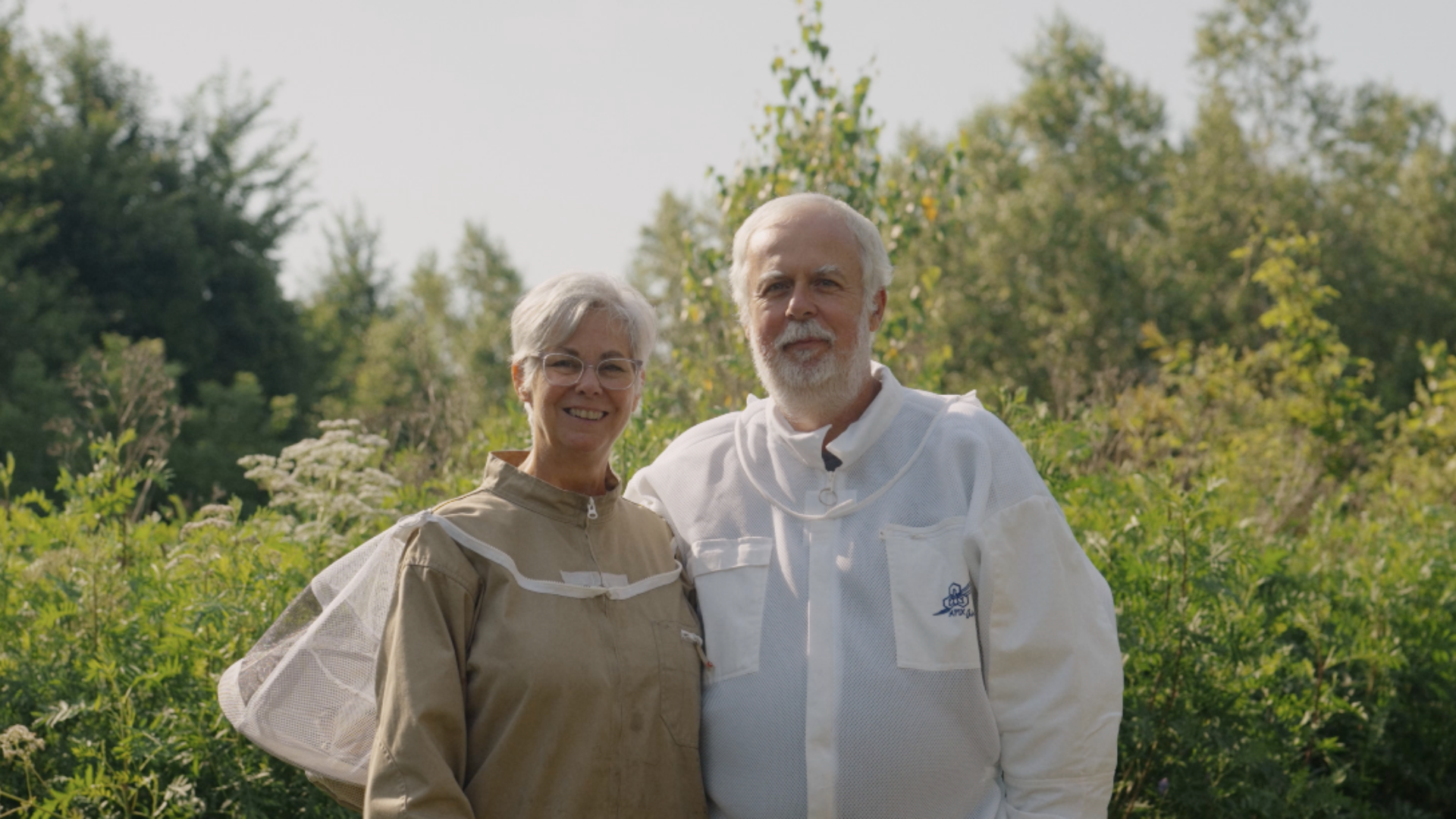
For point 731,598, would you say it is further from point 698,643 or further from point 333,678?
point 333,678

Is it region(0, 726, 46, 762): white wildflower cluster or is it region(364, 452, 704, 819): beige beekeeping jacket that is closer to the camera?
region(364, 452, 704, 819): beige beekeeping jacket

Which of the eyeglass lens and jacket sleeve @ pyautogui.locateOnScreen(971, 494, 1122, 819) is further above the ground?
the eyeglass lens

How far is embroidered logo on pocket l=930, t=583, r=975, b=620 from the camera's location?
8.90 feet

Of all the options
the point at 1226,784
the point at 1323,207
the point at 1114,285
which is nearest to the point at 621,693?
the point at 1226,784

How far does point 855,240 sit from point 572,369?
85 cm

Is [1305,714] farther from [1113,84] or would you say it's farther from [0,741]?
[1113,84]

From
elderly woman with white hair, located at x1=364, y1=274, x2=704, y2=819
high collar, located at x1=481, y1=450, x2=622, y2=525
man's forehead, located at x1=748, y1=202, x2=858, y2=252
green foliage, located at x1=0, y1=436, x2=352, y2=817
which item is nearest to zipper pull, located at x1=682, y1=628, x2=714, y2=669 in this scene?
elderly woman with white hair, located at x1=364, y1=274, x2=704, y2=819

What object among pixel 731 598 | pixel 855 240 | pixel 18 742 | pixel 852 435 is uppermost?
pixel 855 240

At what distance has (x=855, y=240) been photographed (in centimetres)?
305

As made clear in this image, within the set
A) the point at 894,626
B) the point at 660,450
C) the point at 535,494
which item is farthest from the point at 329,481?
the point at 894,626

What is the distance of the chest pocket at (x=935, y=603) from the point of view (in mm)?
2701

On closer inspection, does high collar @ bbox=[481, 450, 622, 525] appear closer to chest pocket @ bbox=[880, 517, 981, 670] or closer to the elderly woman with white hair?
the elderly woman with white hair

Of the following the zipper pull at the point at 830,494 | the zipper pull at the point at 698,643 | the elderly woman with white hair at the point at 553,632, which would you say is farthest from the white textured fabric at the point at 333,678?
the zipper pull at the point at 830,494

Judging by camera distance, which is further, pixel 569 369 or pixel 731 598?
pixel 731 598
